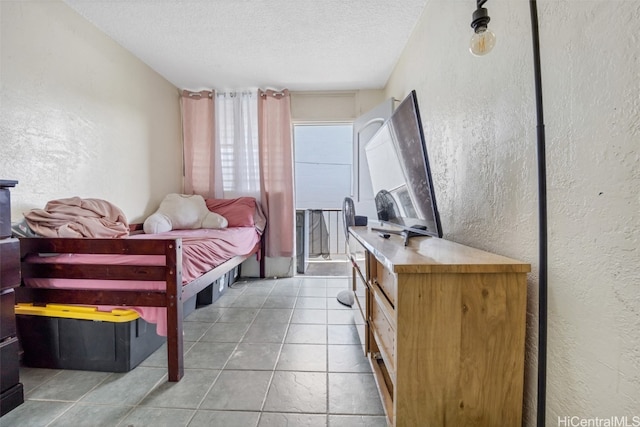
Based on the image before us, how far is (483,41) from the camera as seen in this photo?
854mm

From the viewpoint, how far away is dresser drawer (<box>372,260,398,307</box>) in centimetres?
107

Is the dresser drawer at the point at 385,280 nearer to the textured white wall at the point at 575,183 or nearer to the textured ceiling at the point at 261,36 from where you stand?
the textured white wall at the point at 575,183

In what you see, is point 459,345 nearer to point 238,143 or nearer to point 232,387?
point 232,387

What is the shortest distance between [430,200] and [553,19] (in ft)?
2.20

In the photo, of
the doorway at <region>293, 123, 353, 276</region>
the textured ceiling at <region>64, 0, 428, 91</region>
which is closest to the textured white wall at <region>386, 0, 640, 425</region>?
the textured ceiling at <region>64, 0, 428, 91</region>

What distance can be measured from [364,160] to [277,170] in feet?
3.54

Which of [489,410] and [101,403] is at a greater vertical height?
[489,410]

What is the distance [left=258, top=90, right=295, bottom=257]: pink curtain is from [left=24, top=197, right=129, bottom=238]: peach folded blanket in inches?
62.9

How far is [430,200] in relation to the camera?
115cm

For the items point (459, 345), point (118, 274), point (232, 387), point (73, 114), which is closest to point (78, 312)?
point (118, 274)

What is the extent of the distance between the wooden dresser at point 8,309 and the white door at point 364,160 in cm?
249

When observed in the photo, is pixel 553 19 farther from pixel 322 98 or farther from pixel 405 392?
pixel 322 98

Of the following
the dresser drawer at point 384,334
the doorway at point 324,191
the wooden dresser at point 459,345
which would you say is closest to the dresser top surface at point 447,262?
the wooden dresser at point 459,345

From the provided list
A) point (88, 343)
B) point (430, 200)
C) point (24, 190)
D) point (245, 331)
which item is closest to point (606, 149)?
point (430, 200)
